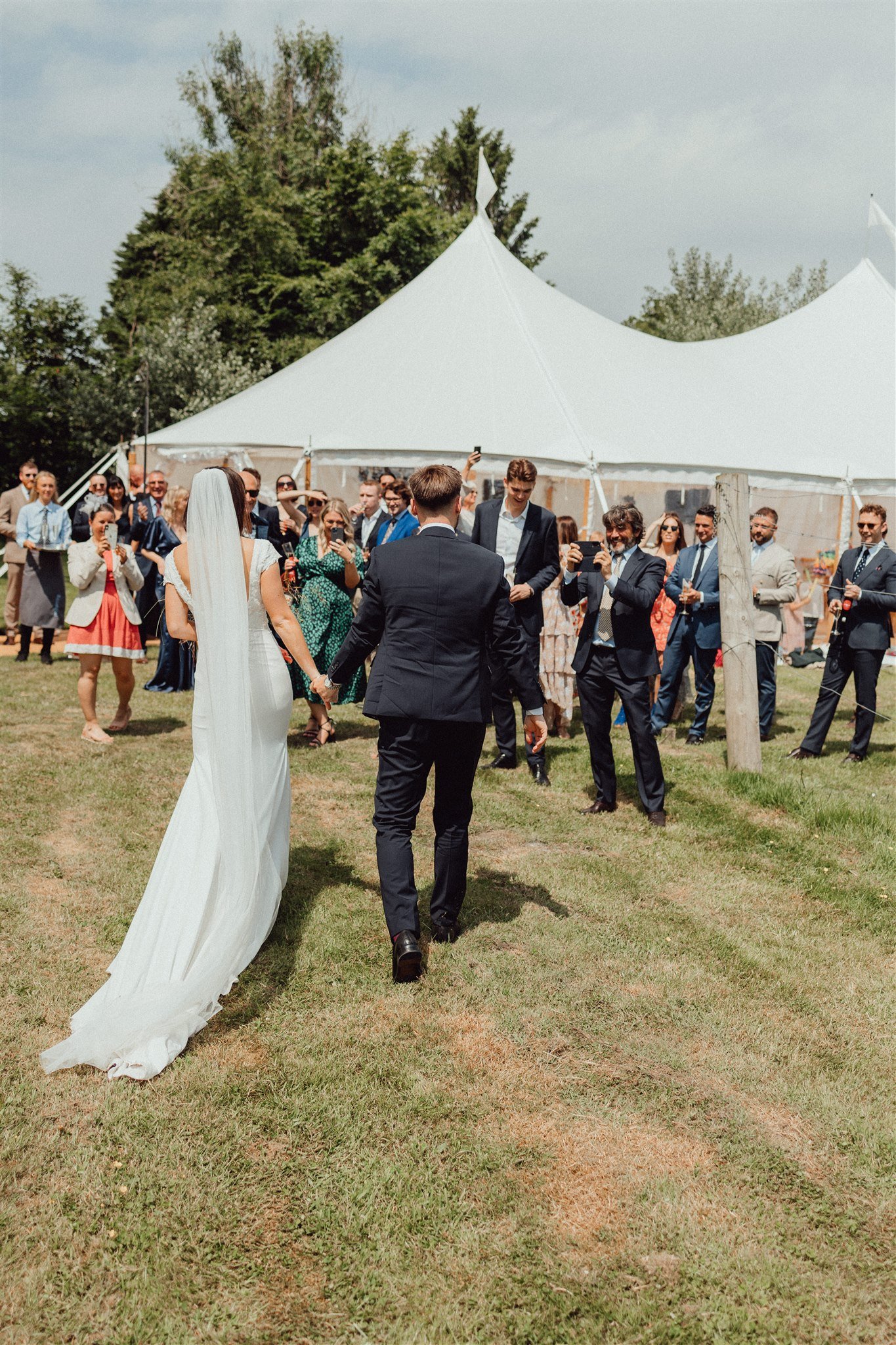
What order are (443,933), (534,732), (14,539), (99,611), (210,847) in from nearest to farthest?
(210,847) → (443,933) → (534,732) → (99,611) → (14,539)

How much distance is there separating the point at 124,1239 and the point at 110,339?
3635 cm

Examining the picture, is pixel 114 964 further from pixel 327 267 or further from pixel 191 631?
pixel 327 267

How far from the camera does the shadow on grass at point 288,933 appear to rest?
153 inches

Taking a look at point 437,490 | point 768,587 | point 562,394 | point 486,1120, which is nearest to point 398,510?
point 768,587

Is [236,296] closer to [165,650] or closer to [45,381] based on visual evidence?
[45,381]

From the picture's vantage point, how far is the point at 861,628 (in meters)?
7.97

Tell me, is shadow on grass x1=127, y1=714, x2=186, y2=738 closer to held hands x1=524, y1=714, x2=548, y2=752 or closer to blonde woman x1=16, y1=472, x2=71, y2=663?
blonde woman x1=16, y1=472, x2=71, y2=663

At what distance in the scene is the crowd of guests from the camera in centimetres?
627

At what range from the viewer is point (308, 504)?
8141 millimetres

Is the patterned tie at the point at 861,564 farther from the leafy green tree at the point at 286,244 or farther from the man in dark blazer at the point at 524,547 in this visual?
the leafy green tree at the point at 286,244

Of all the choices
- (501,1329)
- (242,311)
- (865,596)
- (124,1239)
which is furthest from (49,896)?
(242,311)

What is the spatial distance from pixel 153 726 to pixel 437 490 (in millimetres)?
5183

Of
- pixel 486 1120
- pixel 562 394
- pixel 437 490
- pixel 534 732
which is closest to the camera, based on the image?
pixel 486 1120

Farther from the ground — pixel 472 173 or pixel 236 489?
pixel 472 173
